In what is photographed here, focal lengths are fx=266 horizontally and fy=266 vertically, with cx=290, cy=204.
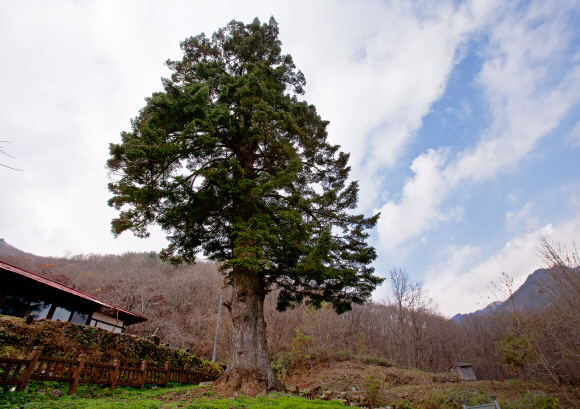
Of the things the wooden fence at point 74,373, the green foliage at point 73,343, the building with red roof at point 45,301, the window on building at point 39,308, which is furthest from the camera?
the window on building at point 39,308

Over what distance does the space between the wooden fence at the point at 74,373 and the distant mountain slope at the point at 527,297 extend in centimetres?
1545

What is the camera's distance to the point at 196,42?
13328 millimetres

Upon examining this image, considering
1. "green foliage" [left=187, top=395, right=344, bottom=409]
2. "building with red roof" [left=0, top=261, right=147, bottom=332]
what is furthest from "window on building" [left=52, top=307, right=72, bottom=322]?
"green foliage" [left=187, top=395, right=344, bottom=409]

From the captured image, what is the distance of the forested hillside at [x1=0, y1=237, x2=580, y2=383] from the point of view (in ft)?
38.6

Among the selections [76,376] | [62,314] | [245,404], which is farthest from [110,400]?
[62,314]

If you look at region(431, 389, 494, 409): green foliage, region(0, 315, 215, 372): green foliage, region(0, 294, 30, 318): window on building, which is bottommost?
region(431, 389, 494, 409): green foliage

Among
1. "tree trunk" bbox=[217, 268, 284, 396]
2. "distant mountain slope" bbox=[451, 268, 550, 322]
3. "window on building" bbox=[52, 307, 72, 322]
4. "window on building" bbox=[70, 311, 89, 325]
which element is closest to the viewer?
"tree trunk" bbox=[217, 268, 284, 396]

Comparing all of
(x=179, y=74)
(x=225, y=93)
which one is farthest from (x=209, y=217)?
(x=179, y=74)

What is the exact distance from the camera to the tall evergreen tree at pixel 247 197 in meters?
7.94

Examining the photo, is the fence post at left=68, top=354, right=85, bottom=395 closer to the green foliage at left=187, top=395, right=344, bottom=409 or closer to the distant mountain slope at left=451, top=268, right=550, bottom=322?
the green foliage at left=187, top=395, right=344, bottom=409

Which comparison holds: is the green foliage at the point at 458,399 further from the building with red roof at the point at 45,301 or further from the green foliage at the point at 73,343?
the building with red roof at the point at 45,301

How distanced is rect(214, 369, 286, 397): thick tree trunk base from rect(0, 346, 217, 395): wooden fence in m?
2.45

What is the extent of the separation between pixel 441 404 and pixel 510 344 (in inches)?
394

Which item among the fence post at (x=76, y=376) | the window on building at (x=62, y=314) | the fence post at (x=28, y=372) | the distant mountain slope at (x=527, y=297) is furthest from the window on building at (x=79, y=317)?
the distant mountain slope at (x=527, y=297)
